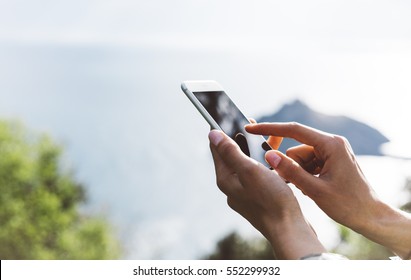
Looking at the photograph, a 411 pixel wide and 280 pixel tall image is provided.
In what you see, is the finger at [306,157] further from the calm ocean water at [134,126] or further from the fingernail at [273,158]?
the calm ocean water at [134,126]

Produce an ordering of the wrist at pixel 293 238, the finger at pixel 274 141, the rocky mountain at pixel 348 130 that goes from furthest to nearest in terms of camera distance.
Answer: the rocky mountain at pixel 348 130 < the finger at pixel 274 141 < the wrist at pixel 293 238

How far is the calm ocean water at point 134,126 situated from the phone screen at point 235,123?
8425 millimetres

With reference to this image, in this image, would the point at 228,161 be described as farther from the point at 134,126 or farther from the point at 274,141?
the point at 134,126

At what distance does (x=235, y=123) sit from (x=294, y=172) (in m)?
0.13

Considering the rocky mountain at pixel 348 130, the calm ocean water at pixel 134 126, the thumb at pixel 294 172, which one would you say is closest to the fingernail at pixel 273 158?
the thumb at pixel 294 172

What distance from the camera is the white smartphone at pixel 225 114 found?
0.83m

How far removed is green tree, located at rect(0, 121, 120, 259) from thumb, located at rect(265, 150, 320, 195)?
9.09 m

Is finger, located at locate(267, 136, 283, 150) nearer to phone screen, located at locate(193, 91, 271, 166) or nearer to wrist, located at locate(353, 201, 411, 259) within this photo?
phone screen, located at locate(193, 91, 271, 166)

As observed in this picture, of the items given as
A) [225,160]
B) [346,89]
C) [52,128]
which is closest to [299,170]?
[225,160]

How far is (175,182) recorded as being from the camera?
12250 mm

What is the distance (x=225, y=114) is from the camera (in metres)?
0.85

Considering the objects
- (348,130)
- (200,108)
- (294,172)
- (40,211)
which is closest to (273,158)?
(294,172)

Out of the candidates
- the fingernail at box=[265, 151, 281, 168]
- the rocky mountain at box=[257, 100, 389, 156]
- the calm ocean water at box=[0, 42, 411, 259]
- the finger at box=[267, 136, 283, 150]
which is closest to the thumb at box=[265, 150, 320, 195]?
the fingernail at box=[265, 151, 281, 168]
